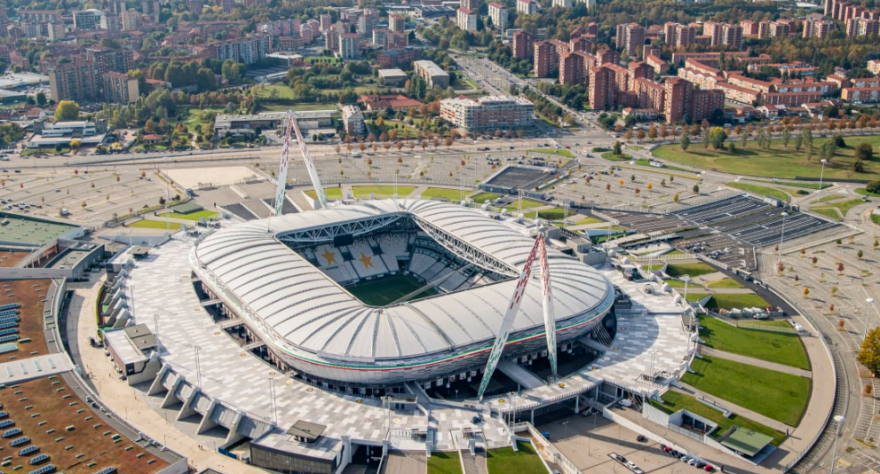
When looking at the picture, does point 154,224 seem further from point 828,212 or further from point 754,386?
point 828,212

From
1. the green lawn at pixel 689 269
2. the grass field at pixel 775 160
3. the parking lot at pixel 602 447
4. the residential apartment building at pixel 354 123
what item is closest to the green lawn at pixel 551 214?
the green lawn at pixel 689 269

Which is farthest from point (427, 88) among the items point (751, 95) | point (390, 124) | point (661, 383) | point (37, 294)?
point (661, 383)

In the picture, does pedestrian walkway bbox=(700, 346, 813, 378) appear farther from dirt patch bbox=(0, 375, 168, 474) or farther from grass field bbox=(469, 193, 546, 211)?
grass field bbox=(469, 193, 546, 211)

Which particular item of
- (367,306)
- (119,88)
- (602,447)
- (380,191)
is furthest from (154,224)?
(119,88)

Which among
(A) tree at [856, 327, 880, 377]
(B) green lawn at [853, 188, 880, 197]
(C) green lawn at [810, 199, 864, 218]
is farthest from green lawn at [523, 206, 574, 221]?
(A) tree at [856, 327, 880, 377]

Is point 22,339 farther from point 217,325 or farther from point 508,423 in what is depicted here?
point 508,423
